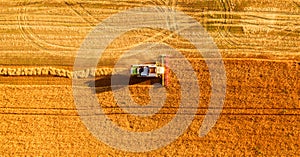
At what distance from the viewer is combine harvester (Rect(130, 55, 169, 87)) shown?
19.1 m

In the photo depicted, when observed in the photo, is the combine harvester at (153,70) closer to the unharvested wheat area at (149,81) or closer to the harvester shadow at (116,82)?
the harvester shadow at (116,82)

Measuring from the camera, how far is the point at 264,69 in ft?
63.9

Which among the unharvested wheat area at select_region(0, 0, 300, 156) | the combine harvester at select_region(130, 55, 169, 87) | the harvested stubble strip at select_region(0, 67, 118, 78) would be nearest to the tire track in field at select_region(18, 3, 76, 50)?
the unharvested wheat area at select_region(0, 0, 300, 156)

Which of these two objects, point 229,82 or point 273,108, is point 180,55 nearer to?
point 229,82

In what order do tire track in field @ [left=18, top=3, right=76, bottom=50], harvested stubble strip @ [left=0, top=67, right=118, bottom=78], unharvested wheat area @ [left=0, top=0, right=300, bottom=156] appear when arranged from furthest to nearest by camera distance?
1. tire track in field @ [left=18, top=3, right=76, bottom=50]
2. harvested stubble strip @ [left=0, top=67, right=118, bottom=78]
3. unharvested wheat area @ [left=0, top=0, right=300, bottom=156]

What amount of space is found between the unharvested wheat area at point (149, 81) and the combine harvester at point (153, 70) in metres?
Result: 0.52

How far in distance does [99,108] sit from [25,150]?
154 inches

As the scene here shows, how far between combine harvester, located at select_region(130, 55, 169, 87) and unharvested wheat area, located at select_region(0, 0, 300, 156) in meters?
0.52

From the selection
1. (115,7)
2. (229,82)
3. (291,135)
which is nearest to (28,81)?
(115,7)

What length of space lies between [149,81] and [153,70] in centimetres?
65

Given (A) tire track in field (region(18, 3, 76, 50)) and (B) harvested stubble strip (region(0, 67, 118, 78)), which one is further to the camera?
(A) tire track in field (region(18, 3, 76, 50))

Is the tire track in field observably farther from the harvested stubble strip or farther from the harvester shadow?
the harvester shadow

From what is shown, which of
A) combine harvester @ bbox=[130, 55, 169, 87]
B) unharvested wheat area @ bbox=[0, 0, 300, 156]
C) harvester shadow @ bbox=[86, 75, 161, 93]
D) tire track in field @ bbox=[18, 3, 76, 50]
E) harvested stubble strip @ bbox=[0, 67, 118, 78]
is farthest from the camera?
tire track in field @ bbox=[18, 3, 76, 50]

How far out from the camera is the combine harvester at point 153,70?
19.1 metres
